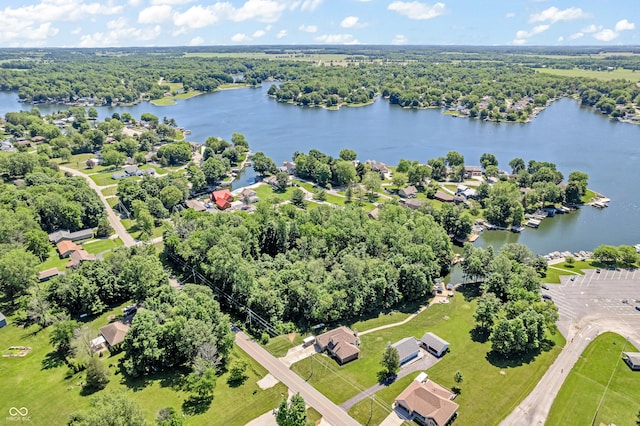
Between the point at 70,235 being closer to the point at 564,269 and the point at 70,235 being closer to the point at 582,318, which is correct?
the point at 582,318

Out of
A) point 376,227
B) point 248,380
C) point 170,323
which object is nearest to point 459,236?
point 376,227

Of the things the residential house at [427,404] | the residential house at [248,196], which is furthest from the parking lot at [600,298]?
the residential house at [248,196]

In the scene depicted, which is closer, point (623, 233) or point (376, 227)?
point (376, 227)

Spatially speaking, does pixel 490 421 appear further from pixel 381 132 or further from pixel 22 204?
pixel 381 132

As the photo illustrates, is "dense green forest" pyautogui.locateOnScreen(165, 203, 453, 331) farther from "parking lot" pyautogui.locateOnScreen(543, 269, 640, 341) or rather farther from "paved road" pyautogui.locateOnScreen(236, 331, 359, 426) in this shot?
"parking lot" pyautogui.locateOnScreen(543, 269, 640, 341)

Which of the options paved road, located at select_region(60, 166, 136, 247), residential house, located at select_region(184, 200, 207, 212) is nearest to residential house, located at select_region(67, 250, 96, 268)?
paved road, located at select_region(60, 166, 136, 247)

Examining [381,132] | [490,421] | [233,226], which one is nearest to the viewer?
[490,421]
